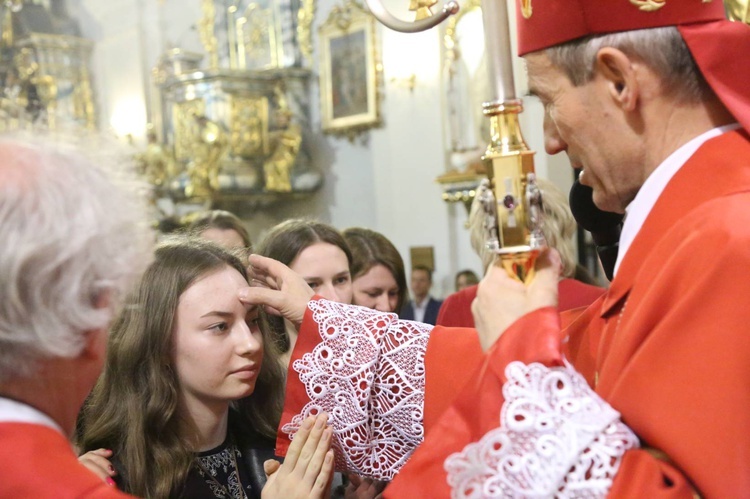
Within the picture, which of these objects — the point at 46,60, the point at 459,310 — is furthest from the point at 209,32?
the point at 459,310

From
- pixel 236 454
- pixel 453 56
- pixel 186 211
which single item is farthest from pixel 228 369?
pixel 186 211

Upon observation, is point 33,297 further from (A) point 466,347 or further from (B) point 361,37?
(B) point 361,37

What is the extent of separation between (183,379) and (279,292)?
17.0 inches

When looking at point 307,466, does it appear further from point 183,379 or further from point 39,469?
point 39,469

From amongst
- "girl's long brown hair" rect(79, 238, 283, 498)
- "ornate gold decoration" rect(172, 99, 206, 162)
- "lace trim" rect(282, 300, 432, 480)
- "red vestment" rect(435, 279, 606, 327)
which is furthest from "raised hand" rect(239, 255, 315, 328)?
"ornate gold decoration" rect(172, 99, 206, 162)

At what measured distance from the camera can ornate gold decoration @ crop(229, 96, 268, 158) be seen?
11.6 metres

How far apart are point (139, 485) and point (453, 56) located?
748 cm

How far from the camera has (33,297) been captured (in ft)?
4.44

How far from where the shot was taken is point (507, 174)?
5.33 feet

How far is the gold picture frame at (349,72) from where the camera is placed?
35.5 ft

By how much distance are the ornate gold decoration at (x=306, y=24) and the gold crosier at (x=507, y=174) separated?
34.7 feet

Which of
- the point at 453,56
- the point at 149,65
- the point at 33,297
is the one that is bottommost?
the point at 33,297

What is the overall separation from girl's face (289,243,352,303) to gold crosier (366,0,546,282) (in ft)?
6.34

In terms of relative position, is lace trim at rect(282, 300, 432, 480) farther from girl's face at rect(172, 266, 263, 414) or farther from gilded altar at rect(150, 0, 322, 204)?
gilded altar at rect(150, 0, 322, 204)
